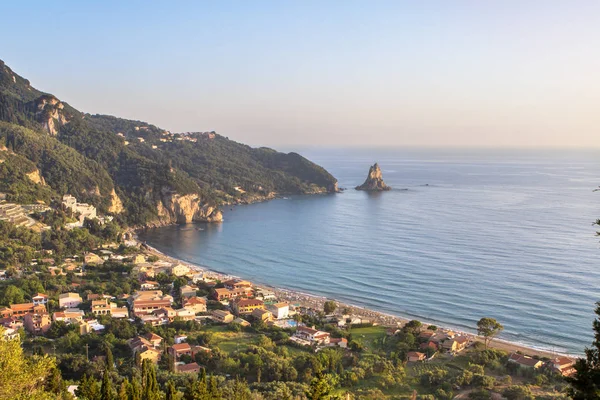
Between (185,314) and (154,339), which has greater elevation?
(154,339)

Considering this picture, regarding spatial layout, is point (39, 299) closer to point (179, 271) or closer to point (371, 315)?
point (179, 271)

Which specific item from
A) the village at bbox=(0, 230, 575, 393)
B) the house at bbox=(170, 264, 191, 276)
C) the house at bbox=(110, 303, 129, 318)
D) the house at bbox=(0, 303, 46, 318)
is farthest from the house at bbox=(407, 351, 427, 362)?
the house at bbox=(170, 264, 191, 276)

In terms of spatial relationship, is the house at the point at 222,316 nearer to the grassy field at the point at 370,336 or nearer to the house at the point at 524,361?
the grassy field at the point at 370,336

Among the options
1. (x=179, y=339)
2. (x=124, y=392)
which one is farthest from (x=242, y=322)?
(x=124, y=392)

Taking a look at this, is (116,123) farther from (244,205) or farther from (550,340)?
(550,340)

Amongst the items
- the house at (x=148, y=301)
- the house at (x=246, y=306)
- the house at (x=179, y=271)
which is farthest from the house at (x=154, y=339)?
the house at (x=179, y=271)
